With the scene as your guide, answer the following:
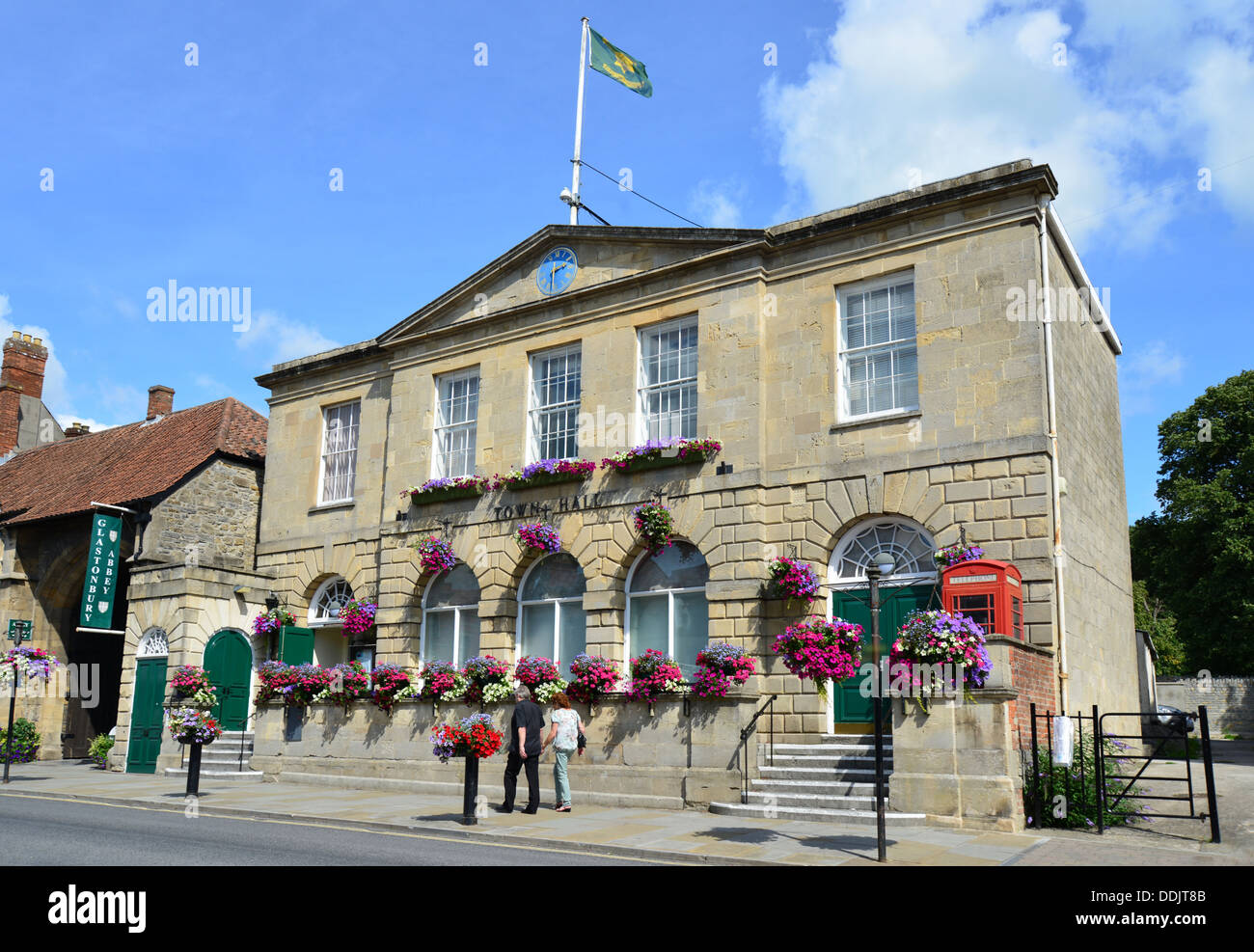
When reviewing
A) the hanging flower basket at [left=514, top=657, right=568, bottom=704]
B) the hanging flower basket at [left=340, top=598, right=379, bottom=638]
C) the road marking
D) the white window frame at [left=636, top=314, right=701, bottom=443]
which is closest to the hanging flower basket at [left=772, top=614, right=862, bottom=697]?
the hanging flower basket at [left=514, top=657, right=568, bottom=704]

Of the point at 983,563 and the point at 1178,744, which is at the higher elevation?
the point at 983,563

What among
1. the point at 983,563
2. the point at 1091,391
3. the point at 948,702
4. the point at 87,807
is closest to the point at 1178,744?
the point at 1091,391

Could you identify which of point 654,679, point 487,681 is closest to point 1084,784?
point 654,679

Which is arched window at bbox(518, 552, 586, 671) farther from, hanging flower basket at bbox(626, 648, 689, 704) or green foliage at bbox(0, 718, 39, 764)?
green foliage at bbox(0, 718, 39, 764)

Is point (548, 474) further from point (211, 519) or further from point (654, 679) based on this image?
point (211, 519)

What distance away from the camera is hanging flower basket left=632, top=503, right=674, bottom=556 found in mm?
18312

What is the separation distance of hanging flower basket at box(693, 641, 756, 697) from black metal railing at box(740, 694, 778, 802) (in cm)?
55

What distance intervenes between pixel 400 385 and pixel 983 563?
42.9 ft

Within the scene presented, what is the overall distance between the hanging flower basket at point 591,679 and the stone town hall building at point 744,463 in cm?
52

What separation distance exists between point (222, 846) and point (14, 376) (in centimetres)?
2929

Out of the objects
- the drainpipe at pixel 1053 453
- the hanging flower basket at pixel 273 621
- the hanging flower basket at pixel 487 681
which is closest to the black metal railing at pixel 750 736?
the drainpipe at pixel 1053 453

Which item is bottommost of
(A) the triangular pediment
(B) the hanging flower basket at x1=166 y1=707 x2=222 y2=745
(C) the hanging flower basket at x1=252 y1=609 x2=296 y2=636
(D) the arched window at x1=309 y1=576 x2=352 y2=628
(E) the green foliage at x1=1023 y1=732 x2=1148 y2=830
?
(E) the green foliage at x1=1023 y1=732 x2=1148 y2=830
